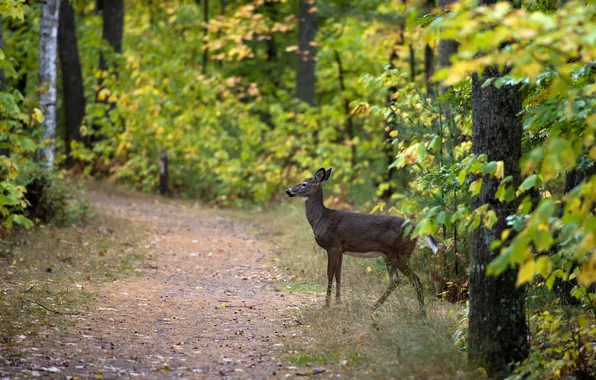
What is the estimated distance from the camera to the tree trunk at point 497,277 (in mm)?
5902

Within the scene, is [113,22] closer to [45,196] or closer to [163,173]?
[163,173]

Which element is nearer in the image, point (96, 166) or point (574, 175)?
point (574, 175)

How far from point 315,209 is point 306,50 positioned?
12945 mm

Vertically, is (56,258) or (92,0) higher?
(92,0)

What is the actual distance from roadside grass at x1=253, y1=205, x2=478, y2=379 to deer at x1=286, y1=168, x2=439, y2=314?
228 mm

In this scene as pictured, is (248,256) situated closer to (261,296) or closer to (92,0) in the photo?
→ (261,296)

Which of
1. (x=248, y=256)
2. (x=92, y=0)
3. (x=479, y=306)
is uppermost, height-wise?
(x=92, y=0)

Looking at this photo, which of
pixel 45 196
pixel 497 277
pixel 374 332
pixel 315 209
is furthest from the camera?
pixel 45 196

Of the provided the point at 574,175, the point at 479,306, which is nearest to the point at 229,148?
the point at 574,175

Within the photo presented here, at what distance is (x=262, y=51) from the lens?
34812 mm

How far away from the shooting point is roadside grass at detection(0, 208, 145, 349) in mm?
7902

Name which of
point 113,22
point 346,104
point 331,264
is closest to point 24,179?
point 331,264

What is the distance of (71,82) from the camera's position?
22.6 m

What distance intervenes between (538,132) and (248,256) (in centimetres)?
704
